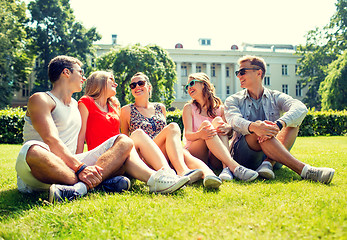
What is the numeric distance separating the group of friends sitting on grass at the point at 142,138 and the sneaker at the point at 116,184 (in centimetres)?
1

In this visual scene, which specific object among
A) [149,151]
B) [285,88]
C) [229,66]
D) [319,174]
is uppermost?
[229,66]

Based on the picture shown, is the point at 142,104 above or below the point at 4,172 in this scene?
above

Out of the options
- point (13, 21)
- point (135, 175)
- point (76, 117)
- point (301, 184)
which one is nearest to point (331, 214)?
point (301, 184)

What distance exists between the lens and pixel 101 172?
10.0 ft

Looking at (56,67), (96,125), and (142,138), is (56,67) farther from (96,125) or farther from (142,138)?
(142,138)

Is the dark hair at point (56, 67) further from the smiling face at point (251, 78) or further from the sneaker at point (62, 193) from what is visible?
the smiling face at point (251, 78)

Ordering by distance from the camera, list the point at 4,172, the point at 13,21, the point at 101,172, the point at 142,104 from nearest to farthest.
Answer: the point at 101,172, the point at 142,104, the point at 4,172, the point at 13,21

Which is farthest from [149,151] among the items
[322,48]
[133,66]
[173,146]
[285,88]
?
[285,88]

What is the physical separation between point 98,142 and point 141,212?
183 cm

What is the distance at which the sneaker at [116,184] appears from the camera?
3174 millimetres

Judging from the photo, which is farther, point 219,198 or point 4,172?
Result: point 4,172

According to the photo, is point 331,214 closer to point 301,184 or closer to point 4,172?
point 301,184

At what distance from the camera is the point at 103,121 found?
4055mm

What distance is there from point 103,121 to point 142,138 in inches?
29.3
